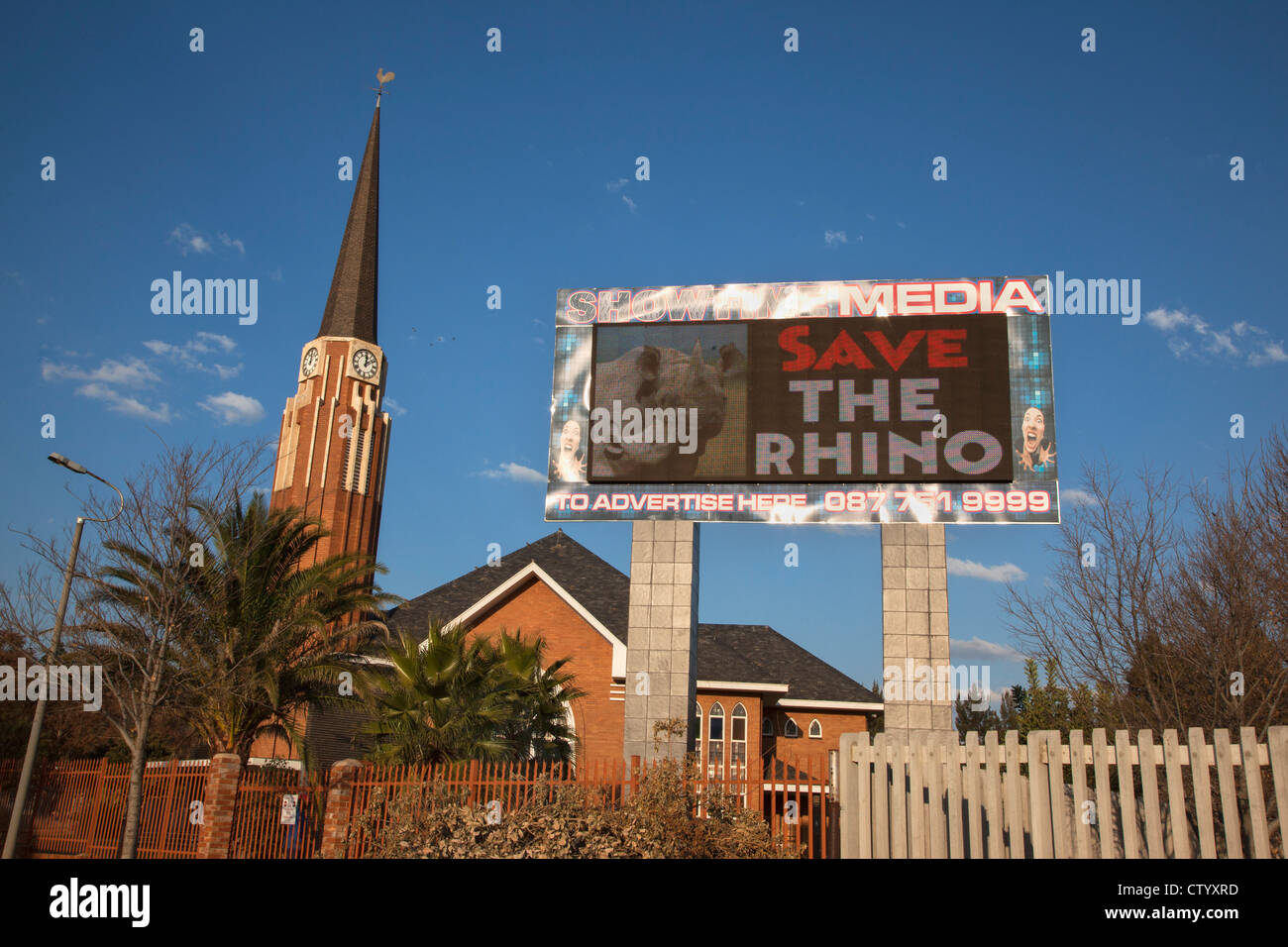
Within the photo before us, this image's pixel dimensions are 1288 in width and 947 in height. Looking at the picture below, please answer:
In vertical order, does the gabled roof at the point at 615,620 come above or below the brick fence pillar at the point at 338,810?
above

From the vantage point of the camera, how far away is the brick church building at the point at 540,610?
98.0ft

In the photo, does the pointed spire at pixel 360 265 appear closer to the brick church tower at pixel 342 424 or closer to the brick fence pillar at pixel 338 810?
the brick church tower at pixel 342 424

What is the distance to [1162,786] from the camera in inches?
518

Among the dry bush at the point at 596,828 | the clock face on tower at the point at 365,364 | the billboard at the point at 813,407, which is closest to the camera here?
the dry bush at the point at 596,828

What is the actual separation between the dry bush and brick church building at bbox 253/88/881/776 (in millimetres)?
6611

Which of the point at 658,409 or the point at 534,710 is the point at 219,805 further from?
the point at 658,409

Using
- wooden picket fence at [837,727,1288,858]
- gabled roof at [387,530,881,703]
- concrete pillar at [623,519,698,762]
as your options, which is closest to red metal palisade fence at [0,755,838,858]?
wooden picket fence at [837,727,1288,858]

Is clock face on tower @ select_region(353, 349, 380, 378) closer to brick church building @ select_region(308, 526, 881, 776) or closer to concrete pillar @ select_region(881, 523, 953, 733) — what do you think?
brick church building @ select_region(308, 526, 881, 776)

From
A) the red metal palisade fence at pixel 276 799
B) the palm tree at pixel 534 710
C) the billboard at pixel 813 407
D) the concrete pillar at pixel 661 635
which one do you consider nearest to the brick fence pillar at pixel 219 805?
the red metal palisade fence at pixel 276 799

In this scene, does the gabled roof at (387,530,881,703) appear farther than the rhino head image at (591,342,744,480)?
Yes

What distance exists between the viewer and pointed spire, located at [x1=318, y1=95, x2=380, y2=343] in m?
53.2

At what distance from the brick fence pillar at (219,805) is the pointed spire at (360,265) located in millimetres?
39503
